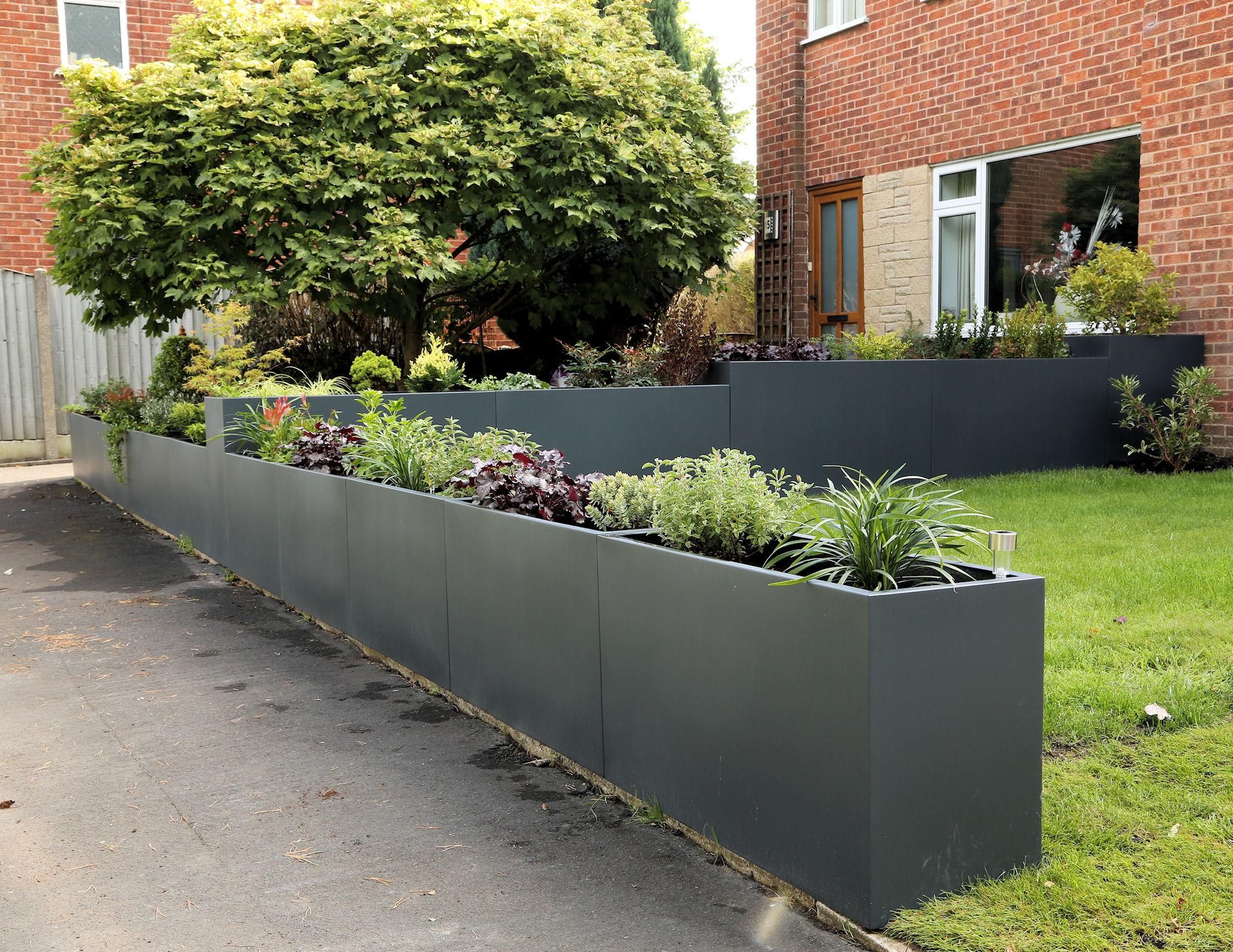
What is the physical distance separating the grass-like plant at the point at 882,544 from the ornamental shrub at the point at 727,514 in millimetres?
230

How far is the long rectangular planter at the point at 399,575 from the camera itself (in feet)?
17.2

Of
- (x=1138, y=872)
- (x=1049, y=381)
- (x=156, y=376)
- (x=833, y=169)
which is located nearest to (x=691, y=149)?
(x=833, y=169)

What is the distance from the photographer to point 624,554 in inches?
151

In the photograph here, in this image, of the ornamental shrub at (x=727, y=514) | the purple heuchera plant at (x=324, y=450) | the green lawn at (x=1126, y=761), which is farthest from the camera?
the purple heuchera plant at (x=324, y=450)

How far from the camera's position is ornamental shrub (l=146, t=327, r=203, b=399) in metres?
11.9

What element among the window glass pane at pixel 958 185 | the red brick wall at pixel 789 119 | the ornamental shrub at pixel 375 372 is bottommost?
the ornamental shrub at pixel 375 372

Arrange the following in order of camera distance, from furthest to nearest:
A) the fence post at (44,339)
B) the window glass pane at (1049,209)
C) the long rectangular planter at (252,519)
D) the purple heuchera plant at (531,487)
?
the fence post at (44,339) < the window glass pane at (1049,209) < the long rectangular planter at (252,519) < the purple heuchera plant at (531,487)

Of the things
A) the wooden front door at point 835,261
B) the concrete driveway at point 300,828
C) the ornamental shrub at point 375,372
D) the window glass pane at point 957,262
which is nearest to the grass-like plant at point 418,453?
the concrete driveway at point 300,828

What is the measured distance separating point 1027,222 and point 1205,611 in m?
7.80

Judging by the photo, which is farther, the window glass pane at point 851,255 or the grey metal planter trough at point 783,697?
the window glass pane at point 851,255

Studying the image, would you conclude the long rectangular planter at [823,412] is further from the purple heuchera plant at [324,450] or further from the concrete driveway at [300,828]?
the concrete driveway at [300,828]

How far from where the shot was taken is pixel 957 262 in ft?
43.8

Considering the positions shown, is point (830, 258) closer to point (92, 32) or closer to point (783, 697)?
point (92, 32)

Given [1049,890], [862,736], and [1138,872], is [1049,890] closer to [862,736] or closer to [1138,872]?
[1138,872]
